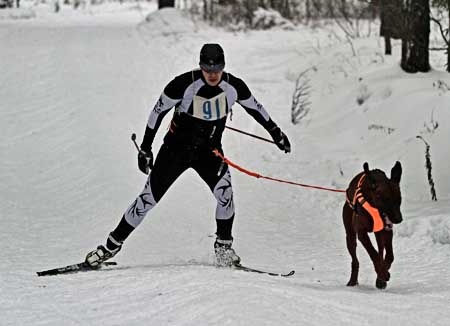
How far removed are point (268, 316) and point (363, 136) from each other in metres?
7.06

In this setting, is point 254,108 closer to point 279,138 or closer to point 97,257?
point 279,138

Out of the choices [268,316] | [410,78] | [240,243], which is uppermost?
[410,78]

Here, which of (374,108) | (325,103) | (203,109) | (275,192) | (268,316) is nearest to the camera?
(268,316)

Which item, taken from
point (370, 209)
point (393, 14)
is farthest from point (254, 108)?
point (393, 14)

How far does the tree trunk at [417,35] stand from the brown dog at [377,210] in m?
6.12

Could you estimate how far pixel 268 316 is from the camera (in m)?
4.71

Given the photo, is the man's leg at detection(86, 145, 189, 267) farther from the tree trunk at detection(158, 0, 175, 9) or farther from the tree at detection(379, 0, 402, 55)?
the tree trunk at detection(158, 0, 175, 9)

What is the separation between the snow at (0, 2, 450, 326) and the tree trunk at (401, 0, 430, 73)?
0.31m

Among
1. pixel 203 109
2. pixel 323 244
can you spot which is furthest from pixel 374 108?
pixel 203 109

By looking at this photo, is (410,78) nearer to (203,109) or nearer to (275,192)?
(275,192)

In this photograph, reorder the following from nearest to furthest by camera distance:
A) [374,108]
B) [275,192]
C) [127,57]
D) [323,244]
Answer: [323,244] < [275,192] < [374,108] < [127,57]

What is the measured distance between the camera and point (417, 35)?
12.0 m

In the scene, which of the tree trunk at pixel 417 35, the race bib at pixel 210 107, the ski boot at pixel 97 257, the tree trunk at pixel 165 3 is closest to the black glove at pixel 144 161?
the race bib at pixel 210 107

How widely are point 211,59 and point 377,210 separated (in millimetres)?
1721
